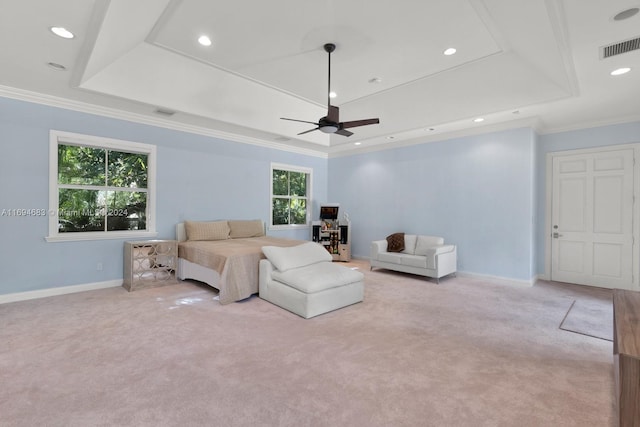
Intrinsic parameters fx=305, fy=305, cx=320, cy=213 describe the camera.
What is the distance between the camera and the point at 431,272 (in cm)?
509

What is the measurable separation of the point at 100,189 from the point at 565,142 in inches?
300

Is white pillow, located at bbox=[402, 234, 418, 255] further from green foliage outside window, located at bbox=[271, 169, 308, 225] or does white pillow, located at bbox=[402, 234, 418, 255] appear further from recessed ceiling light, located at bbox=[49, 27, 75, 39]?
recessed ceiling light, located at bbox=[49, 27, 75, 39]

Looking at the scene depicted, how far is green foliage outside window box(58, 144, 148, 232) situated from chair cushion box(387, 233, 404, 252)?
4441 mm

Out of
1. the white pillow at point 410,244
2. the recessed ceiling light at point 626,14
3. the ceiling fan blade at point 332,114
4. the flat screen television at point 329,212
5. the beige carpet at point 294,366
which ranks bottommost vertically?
the beige carpet at point 294,366

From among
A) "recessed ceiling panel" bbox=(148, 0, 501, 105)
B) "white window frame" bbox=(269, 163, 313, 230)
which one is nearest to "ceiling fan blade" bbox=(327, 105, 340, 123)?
"recessed ceiling panel" bbox=(148, 0, 501, 105)

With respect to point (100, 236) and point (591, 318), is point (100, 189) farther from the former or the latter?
point (591, 318)

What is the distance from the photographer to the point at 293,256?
4.09 metres

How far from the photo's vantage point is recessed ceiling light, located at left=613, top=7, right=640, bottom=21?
2331 mm

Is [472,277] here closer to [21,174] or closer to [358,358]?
[358,358]

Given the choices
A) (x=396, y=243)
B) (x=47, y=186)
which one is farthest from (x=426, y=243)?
(x=47, y=186)

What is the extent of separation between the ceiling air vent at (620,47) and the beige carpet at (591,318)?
2.74m

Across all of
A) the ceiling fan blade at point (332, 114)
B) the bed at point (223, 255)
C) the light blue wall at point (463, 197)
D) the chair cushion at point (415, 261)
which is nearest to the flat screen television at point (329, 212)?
the light blue wall at point (463, 197)

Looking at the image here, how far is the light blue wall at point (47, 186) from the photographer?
3.89 meters

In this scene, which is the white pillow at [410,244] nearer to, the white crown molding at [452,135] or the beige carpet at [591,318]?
the white crown molding at [452,135]
